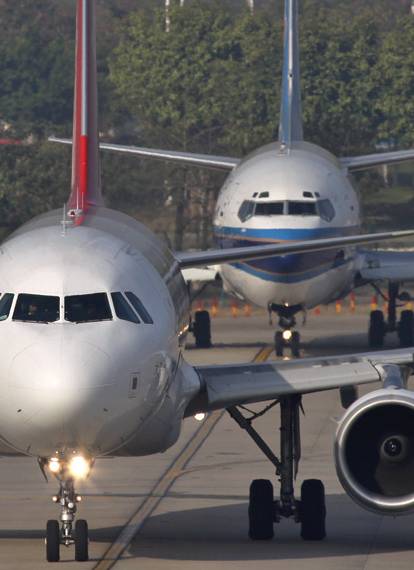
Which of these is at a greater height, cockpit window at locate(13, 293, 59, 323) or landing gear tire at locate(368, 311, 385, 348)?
landing gear tire at locate(368, 311, 385, 348)

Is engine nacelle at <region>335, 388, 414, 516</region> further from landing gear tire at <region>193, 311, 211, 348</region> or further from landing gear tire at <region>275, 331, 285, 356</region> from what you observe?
landing gear tire at <region>193, 311, 211, 348</region>

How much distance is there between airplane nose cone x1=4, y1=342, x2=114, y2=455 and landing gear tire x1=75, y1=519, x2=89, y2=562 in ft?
5.22

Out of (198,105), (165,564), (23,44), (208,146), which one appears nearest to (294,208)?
(165,564)

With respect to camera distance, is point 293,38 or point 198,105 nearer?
point 293,38

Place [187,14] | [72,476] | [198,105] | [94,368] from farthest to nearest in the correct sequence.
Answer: [187,14], [198,105], [72,476], [94,368]

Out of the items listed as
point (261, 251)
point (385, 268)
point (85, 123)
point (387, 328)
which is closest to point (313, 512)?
point (85, 123)

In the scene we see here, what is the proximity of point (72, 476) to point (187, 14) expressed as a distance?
8501 centimetres

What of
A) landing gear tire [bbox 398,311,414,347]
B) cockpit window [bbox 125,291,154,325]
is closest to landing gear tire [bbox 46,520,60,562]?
cockpit window [bbox 125,291,154,325]

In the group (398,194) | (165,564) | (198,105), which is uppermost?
(198,105)

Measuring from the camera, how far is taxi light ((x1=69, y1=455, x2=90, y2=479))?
17.5 meters

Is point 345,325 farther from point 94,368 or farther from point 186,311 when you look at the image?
point 94,368

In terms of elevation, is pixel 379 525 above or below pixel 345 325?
below

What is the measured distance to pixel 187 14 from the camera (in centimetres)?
10119

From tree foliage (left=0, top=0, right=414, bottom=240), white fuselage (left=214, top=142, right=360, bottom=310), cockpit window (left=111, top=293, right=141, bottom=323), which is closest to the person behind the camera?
cockpit window (left=111, top=293, right=141, bottom=323)
